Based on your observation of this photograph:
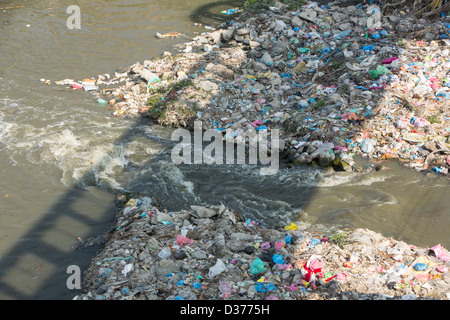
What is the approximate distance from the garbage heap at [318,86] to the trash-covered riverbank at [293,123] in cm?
2

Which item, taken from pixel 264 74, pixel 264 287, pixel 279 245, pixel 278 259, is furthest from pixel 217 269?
pixel 264 74

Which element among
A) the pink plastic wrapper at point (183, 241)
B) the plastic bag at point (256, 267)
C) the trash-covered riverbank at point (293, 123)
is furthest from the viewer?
the pink plastic wrapper at point (183, 241)

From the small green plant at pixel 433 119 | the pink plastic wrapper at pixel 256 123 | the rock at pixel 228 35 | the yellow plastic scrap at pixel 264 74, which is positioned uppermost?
the rock at pixel 228 35

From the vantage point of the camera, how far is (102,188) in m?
5.83

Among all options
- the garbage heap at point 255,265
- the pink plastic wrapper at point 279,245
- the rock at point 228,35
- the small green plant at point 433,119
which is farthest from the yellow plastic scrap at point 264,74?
the pink plastic wrapper at point 279,245

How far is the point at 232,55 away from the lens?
8875mm

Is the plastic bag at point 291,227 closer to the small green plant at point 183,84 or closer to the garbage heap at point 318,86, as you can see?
the garbage heap at point 318,86

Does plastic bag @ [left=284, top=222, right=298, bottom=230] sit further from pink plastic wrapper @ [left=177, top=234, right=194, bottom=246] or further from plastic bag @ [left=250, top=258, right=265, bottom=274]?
pink plastic wrapper @ [left=177, top=234, right=194, bottom=246]

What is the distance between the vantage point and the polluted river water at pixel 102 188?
472cm

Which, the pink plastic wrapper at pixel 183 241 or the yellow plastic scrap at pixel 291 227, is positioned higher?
the pink plastic wrapper at pixel 183 241

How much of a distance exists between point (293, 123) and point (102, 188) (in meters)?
2.99

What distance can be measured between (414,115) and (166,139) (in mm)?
3811

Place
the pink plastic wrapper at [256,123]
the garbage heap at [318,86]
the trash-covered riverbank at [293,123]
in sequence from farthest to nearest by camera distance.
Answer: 1. the pink plastic wrapper at [256,123]
2. the garbage heap at [318,86]
3. the trash-covered riverbank at [293,123]

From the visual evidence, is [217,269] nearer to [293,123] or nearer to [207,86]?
[293,123]
